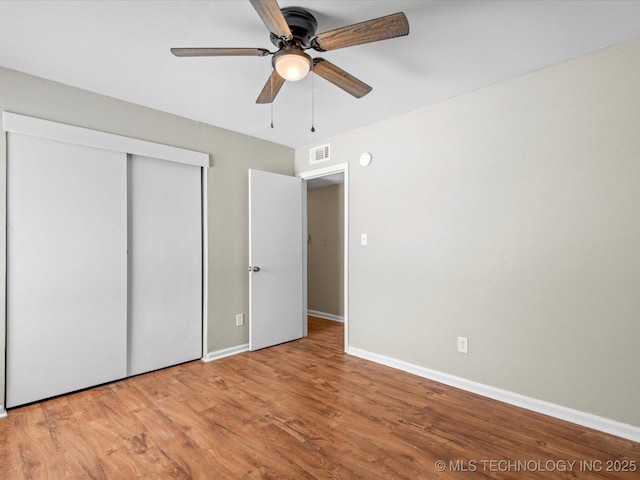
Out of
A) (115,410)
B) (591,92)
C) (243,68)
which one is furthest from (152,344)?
(591,92)

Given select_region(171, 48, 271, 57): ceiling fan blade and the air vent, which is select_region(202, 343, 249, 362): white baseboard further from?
select_region(171, 48, 271, 57): ceiling fan blade

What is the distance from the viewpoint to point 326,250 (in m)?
5.33

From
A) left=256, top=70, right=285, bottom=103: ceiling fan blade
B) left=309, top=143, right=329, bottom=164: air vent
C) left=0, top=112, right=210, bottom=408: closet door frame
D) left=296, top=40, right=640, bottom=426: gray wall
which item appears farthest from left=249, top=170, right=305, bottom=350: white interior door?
left=256, top=70, right=285, bottom=103: ceiling fan blade

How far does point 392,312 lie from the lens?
320 centimetres

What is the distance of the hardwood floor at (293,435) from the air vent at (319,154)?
2351 millimetres

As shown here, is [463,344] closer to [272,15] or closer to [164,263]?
[272,15]

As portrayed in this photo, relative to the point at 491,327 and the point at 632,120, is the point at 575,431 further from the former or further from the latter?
the point at 632,120

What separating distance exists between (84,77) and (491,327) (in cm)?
357

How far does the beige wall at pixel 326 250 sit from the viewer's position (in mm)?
5121

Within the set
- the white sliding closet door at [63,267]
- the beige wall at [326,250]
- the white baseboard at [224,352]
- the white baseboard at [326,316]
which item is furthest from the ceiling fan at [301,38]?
the white baseboard at [326,316]

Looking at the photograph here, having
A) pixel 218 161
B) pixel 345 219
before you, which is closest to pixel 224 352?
pixel 345 219

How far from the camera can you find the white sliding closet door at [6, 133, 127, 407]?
237cm

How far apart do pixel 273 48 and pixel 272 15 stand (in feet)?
2.37

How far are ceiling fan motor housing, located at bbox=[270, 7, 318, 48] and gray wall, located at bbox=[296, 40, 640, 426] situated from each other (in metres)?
1.14
